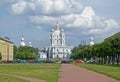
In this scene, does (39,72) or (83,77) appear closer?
(83,77)

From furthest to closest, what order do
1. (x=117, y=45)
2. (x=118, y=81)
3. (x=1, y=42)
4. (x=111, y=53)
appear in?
(x=1, y=42)
(x=111, y=53)
(x=117, y=45)
(x=118, y=81)

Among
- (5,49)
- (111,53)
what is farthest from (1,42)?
(111,53)

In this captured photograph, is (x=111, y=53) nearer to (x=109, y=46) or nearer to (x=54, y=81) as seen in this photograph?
(x=109, y=46)

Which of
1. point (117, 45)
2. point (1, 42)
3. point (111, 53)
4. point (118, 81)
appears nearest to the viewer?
point (118, 81)

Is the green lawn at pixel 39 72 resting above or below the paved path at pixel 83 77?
above

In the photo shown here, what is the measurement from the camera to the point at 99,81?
2769 centimetres

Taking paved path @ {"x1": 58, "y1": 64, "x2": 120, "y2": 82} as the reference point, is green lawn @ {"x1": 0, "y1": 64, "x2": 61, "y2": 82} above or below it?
above

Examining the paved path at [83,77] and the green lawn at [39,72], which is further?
the green lawn at [39,72]

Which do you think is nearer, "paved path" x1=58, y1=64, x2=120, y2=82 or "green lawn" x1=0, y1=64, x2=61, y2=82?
"paved path" x1=58, y1=64, x2=120, y2=82

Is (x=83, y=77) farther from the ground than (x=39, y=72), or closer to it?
closer to it

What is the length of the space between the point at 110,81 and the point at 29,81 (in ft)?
20.3

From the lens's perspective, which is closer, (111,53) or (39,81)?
(39,81)

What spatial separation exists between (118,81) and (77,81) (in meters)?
2.99

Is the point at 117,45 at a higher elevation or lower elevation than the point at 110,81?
higher
